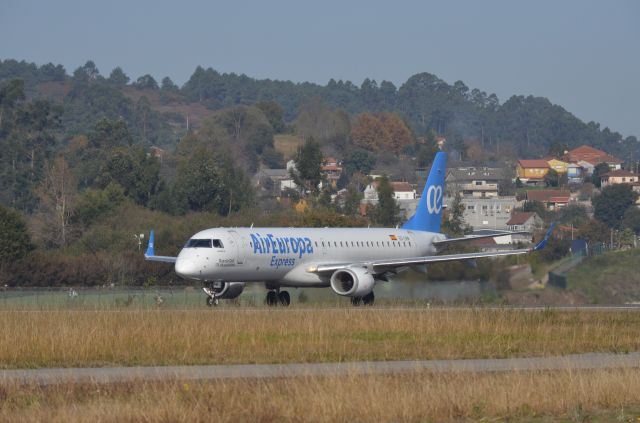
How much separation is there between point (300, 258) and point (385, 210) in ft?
273

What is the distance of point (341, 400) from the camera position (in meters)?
19.7

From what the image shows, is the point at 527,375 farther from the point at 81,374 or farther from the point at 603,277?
the point at 603,277

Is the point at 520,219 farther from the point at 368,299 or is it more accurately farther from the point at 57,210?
the point at 368,299

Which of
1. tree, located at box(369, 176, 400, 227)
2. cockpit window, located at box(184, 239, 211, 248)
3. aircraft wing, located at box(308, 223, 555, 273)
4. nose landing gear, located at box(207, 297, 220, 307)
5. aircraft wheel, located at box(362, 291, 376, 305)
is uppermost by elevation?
tree, located at box(369, 176, 400, 227)

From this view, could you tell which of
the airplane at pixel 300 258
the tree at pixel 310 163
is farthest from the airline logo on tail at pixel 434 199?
the tree at pixel 310 163

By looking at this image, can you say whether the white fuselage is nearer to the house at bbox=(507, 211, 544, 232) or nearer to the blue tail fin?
the blue tail fin

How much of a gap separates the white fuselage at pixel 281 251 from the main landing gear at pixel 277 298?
0.69 metres

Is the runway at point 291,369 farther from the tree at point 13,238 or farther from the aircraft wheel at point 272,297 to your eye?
the tree at point 13,238

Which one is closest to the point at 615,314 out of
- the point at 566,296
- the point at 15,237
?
the point at 566,296

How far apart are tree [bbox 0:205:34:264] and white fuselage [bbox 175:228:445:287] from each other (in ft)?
99.7

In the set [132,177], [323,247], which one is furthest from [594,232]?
[323,247]

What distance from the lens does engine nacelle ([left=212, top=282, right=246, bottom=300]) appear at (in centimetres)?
5047

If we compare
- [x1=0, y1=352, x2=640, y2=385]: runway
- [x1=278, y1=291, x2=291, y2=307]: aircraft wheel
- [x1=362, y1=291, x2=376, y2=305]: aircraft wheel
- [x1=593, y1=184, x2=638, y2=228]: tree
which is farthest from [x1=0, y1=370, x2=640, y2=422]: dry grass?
[x1=593, y1=184, x2=638, y2=228]: tree

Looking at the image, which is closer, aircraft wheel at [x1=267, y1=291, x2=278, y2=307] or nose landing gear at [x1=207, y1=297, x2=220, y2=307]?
nose landing gear at [x1=207, y1=297, x2=220, y2=307]
